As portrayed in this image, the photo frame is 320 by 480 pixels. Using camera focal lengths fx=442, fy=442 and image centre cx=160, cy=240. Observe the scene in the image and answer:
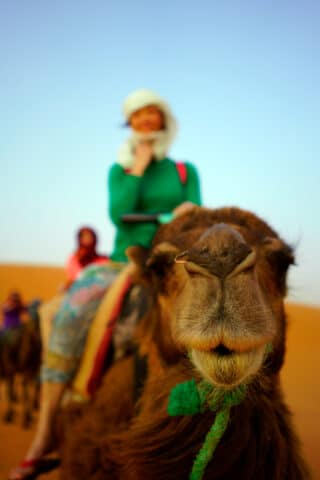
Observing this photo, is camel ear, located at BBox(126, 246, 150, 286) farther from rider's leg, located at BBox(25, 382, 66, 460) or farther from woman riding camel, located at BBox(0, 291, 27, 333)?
woman riding camel, located at BBox(0, 291, 27, 333)

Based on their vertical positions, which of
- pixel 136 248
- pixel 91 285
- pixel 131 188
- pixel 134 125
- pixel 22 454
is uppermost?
pixel 134 125

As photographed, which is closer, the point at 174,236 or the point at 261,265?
the point at 261,265

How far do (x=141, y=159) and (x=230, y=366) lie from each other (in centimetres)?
205

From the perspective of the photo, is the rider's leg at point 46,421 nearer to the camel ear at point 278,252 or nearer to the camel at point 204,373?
the camel at point 204,373

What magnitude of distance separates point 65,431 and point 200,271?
1821mm

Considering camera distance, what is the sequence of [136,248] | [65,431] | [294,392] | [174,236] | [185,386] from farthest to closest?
[294,392] < [65,431] < [136,248] < [174,236] < [185,386]

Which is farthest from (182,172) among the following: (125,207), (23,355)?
(23,355)

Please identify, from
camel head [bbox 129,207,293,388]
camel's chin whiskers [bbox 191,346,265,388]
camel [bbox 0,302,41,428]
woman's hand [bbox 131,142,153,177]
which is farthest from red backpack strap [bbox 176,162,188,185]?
camel [bbox 0,302,41,428]

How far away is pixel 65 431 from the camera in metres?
2.66

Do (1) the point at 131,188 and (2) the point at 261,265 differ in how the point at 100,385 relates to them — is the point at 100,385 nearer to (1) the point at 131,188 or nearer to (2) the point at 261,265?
(1) the point at 131,188

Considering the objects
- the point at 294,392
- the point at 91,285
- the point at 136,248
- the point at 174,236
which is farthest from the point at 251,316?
the point at 294,392

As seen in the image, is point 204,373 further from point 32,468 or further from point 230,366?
point 32,468

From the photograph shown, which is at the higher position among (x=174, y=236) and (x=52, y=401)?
(x=174, y=236)

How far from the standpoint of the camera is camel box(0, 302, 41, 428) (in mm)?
8641
